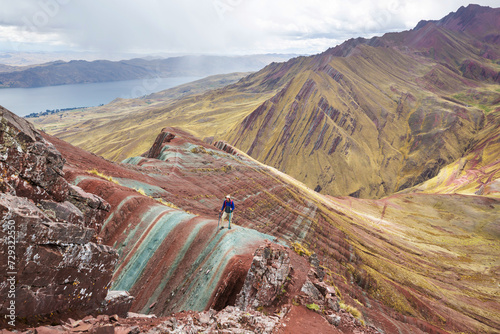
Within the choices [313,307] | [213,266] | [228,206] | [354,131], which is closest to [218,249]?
[213,266]

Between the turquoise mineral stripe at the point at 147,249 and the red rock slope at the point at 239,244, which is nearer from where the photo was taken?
the red rock slope at the point at 239,244

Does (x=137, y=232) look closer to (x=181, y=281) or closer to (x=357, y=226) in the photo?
(x=181, y=281)

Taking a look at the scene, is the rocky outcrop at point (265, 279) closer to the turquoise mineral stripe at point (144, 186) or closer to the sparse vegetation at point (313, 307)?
the sparse vegetation at point (313, 307)

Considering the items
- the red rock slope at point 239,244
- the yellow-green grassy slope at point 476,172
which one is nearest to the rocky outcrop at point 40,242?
the red rock slope at point 239,244

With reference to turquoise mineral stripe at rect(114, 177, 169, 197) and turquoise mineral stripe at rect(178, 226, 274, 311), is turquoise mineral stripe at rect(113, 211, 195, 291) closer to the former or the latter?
turquoise mineral stripe at rect(178, 226, 274, 311)

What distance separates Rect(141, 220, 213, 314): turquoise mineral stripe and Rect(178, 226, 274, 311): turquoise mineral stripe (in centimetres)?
127

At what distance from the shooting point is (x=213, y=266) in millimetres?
13219

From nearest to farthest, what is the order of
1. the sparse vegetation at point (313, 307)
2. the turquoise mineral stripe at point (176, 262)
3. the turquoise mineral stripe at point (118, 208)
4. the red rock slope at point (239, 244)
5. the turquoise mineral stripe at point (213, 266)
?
the sparse vegetation at point (313, 307) < the turquoise mineral stripe at point (213, 266) < the turquoise mineral stripe at point (176, 262) < the red rock slope at point (239, 244) < the turquoise mineral stripe at point (118, 208)

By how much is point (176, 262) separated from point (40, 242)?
26.2ft

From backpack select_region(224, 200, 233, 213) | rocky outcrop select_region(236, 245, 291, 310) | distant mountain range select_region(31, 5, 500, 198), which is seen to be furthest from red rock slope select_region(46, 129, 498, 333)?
→ distant mountain range select_region(31, 5, 500, 198)

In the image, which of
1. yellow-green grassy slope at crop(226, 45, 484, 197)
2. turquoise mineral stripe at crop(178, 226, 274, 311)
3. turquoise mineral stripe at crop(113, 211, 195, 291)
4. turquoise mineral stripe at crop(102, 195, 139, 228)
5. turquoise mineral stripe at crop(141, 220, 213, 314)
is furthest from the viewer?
yellow-green grassy slope at crop(226, 45, 484, 197)

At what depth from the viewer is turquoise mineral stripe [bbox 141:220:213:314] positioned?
514 inches

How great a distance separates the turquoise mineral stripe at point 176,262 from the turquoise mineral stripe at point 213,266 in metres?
1.27

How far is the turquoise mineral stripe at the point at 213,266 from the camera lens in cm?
1200
